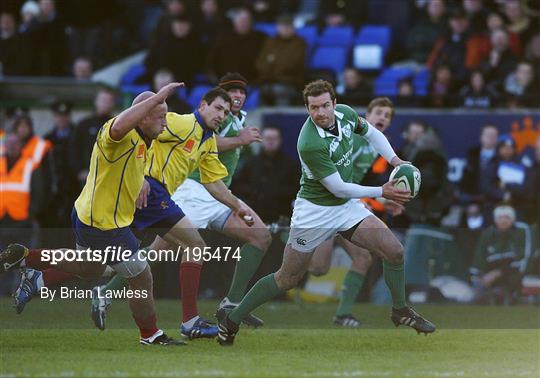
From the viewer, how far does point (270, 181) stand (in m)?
15.8

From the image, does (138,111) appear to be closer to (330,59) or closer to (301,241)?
(301,241)

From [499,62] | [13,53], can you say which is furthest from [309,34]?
[13,53]

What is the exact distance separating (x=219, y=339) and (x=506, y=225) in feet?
18.5

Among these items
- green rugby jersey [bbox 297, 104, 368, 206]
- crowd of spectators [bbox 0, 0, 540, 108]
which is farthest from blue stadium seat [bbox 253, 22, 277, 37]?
green rugby jersey [bbox 297, 104, 368, 206]

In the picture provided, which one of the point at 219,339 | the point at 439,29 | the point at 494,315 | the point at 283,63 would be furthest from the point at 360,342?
the point at 439,29

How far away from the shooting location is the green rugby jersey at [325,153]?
1062 centimetres

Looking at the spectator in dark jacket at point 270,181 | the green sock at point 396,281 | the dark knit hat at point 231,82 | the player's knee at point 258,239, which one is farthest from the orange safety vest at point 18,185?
the green sock at point 396,281

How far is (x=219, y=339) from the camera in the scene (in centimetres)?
1095

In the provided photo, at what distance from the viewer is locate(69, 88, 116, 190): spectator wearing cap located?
1631cm

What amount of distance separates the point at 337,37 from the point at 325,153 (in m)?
8.65

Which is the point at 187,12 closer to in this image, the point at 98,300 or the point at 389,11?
the point at 389,11

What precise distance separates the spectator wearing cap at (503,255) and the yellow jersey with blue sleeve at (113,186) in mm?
6323

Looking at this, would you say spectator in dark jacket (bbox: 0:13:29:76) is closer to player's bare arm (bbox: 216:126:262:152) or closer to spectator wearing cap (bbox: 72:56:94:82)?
spectator wearing cap (bbox: 72:56:94:82)

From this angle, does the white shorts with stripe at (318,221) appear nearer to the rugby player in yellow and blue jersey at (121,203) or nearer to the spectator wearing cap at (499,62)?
the rugby player in yellow and blue jersey at (121,203)
